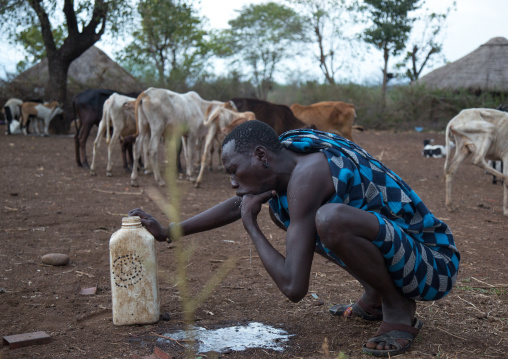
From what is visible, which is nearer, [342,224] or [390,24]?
[342,224]

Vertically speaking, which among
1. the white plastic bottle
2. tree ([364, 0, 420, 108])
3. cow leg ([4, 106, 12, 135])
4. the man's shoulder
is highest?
tree ([364, 0, 420, 108])

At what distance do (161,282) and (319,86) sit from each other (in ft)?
64.8

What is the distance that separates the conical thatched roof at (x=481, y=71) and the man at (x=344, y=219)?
54.8ft

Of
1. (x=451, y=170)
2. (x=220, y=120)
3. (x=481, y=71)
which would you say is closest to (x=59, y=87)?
(x=220, y=120)

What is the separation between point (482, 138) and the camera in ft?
20.5

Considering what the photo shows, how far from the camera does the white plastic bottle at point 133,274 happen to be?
105 inches

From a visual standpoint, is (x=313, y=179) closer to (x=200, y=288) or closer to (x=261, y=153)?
(x=261, y=153)

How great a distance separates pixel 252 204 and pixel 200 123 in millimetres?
6920

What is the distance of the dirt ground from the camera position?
8.21 feet

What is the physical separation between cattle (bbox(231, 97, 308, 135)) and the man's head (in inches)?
318

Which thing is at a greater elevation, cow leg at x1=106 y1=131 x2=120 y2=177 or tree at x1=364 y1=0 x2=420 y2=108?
tree at x1=364 y1=0 x2=420 y2=108

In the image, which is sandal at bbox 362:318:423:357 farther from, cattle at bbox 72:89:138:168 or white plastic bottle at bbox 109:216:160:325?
cattle at bbox 72:89:138:168

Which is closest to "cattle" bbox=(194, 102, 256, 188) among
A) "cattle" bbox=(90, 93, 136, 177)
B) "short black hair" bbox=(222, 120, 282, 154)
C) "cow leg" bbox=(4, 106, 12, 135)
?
A: "cattle" bbox=(90, 93, 136, 177)

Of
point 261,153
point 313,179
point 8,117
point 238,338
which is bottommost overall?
point 238,338
